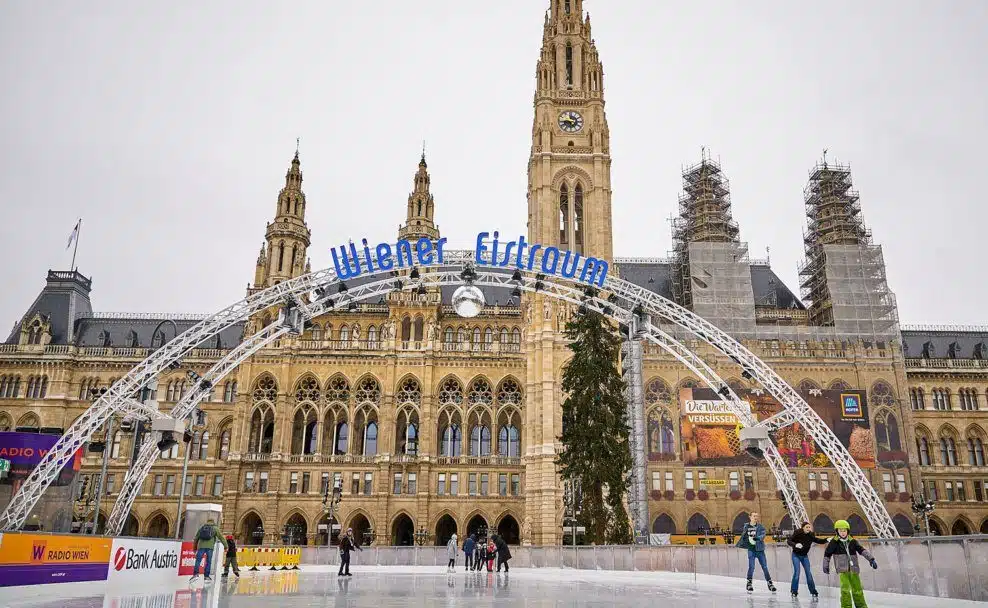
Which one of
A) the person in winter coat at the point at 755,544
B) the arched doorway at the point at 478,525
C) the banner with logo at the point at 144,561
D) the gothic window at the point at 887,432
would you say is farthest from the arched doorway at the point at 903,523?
the banner with logo at the point at 144,561

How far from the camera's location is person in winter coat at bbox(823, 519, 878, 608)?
12273 millimetres

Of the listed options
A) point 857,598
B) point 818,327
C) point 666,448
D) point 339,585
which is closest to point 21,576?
point 339,585

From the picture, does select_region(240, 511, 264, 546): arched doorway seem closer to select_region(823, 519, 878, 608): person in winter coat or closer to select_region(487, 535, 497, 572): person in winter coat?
select_region(487, 535, 497, 572): person in winter coat

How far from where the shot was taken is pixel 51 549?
1530cm

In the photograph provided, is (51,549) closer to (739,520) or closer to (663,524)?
(663,524)

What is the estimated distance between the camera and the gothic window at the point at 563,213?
5813cm

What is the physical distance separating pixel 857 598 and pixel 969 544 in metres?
3.04

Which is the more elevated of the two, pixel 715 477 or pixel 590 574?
pixel 715 477

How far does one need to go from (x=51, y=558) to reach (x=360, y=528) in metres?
43.3

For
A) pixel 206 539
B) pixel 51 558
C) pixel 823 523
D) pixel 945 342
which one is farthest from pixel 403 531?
pixel 945 342

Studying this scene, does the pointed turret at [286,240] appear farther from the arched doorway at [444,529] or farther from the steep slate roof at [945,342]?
the steep slate roof at [945,342]

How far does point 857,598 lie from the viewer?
12.0 m

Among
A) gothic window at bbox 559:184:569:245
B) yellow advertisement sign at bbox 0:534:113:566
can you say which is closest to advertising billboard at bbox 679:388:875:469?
gothic window at bbox 559:184:569:245

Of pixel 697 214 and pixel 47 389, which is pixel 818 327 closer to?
pixel 697 214
